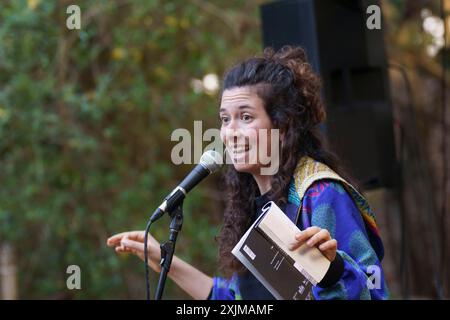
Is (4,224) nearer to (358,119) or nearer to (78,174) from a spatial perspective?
(78,174)

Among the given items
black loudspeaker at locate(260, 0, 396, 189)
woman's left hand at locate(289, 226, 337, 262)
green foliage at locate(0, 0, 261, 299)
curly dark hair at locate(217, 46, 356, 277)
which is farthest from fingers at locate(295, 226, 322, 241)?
green foliage at locate(0, 0, 261, 299)

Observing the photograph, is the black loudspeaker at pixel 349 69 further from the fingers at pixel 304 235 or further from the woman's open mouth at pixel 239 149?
the fingers at pixel 304 235

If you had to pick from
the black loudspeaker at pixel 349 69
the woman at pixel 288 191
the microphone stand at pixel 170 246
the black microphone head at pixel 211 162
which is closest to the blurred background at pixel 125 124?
the black loudspeaker at pixel 349 69

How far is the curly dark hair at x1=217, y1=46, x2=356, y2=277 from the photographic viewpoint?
193 centimetres

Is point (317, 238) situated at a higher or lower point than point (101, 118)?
lower

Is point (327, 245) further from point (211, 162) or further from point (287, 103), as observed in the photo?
point (287, 103)

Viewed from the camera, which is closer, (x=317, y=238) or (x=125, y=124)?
(x=317, y=238)

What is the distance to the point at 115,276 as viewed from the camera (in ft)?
14.9

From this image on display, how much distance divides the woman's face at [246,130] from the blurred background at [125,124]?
182 cm

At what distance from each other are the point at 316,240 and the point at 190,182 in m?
0.43

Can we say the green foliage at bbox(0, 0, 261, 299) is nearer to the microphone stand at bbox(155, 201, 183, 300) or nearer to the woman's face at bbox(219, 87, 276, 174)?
the woman's face at bbox(219, 87, 276, 174)

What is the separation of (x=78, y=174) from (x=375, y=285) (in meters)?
2.86

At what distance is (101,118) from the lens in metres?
4.18

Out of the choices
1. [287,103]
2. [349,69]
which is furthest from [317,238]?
[349,69]
